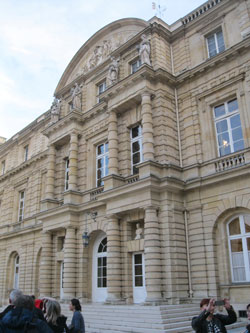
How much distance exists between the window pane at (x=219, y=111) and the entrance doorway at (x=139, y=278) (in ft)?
23.8

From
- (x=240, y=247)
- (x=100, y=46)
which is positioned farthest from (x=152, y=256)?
(x=100, y=46)

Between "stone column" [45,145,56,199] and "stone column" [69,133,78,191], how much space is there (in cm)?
224

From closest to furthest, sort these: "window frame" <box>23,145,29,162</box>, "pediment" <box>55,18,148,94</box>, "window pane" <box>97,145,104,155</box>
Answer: "window pane" <box>97,145,104,155</box>, "pediment" <box>55,18,148,94</box>, "window frame" <box>23,145,29,162</box>

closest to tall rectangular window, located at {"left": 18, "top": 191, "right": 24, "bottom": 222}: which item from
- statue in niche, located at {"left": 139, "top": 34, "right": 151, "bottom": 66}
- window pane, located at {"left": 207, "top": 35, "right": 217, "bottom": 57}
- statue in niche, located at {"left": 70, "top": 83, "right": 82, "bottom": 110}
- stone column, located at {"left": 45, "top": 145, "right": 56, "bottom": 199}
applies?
stone column, located at {"left": 45, "top": 145, "right": 56, "bottom": 199}

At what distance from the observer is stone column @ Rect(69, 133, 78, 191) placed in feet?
65.6

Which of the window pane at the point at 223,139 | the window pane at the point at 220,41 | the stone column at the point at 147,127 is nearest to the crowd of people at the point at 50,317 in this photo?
the stone column at the point at 147,127

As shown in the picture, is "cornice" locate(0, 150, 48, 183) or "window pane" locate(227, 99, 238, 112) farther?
"cornice" locate(0, 150, 48, 183)

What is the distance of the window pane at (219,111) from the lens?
52.1 feet

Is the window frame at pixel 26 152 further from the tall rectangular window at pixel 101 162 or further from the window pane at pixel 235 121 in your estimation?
the window pane at pixel 235 121

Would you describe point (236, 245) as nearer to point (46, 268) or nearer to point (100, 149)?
point (100, 149)

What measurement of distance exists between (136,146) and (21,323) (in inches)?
589

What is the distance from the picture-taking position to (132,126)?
725 inches

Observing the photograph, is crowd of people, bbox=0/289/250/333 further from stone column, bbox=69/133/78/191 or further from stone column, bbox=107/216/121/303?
stone column, bbox=69/133/78/191

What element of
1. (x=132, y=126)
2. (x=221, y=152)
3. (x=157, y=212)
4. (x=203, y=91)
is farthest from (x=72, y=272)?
(x=203, y=91)
